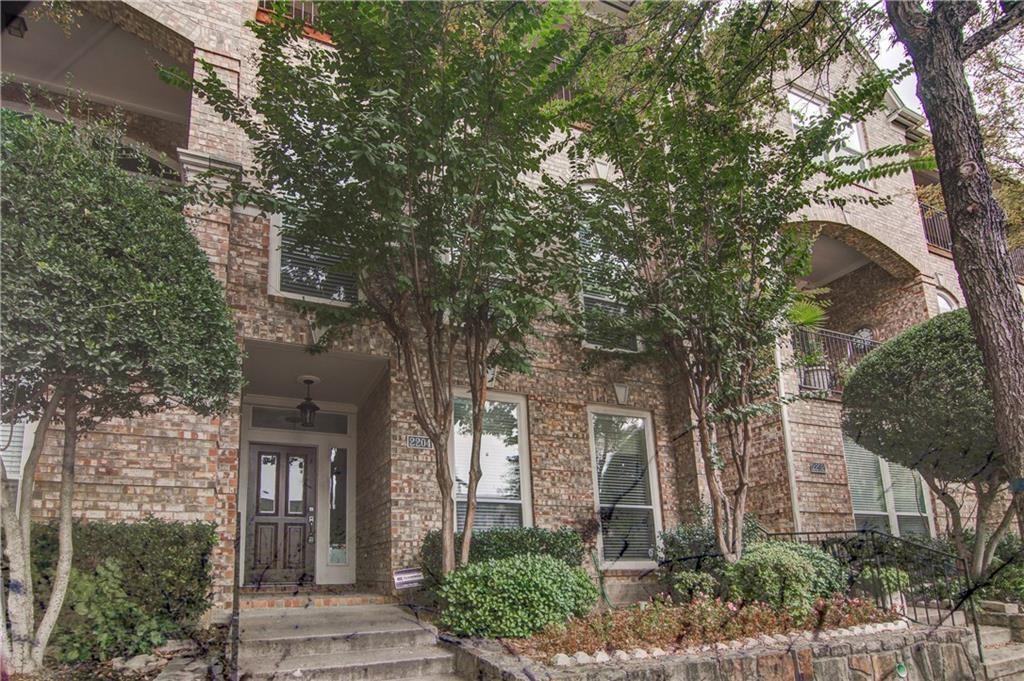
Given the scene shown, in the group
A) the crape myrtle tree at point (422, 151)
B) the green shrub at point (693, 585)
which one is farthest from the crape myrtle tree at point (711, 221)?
the crape myrtle tree at point (422, 151)

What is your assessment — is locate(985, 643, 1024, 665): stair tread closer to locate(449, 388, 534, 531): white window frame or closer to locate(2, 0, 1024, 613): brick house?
locate(2, 0, 1024, 613): brick house

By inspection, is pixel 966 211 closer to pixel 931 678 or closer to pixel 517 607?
pixel 931 678

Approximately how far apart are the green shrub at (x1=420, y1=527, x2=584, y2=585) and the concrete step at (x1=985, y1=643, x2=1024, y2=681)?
13.6 feet

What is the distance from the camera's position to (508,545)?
303 inches

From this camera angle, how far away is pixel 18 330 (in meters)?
4.42

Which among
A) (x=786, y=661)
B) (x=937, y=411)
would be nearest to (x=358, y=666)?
(x=786, y=661)

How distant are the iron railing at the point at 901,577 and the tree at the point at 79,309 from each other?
6975 mm

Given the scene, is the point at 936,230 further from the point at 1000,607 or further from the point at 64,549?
the point at 64,549

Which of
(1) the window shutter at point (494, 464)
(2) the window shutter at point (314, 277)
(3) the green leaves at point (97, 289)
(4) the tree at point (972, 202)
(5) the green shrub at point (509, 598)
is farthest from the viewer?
(1) the window shutter at point (494, 464)

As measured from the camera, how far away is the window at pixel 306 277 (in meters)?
8.14

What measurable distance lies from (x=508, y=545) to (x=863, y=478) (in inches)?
274

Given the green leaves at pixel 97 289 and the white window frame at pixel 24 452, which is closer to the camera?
the green leaves at pixel 97 289

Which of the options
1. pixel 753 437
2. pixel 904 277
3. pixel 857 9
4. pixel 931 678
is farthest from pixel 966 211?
pixel 904 277

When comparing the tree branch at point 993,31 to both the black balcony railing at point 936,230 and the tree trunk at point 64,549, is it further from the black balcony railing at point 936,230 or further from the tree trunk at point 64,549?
the black balcony railing at point 936,230
